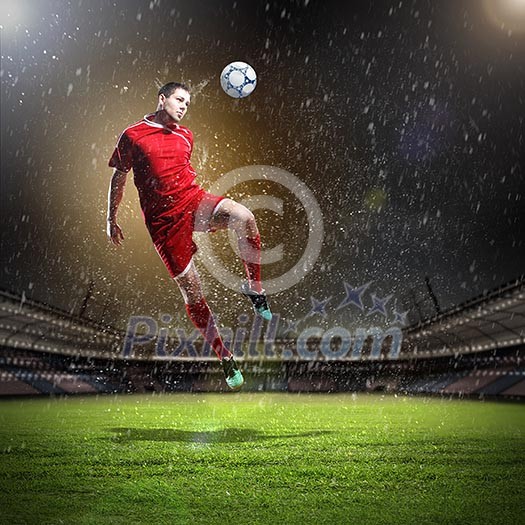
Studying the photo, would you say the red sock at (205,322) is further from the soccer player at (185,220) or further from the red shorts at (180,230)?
the red shorts at (180,230)

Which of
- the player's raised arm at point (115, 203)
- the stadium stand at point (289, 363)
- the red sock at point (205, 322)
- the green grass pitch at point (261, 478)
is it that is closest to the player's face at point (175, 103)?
the player's raised arm at point (115, 203)

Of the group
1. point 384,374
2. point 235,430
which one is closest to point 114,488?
point 235,430

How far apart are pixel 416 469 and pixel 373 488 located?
4.00ft

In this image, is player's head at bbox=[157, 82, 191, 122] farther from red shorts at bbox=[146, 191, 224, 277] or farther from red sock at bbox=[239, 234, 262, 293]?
red sock at bbox=[239, 234, 262, 293]

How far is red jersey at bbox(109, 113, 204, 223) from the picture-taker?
705 centimetres

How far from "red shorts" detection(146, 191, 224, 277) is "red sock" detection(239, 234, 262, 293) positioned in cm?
74

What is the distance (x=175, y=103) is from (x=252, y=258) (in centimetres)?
297

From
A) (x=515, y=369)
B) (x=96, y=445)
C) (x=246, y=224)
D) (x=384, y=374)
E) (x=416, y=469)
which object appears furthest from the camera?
(x=384, y=374)

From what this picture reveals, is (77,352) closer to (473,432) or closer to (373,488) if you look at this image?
(473,432)

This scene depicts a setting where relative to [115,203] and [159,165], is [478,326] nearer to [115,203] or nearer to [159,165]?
[115,203]

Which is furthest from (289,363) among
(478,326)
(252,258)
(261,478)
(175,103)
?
(261,478)

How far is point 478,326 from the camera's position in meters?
30.6

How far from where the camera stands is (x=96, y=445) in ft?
24.8

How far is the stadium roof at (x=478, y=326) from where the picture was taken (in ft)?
75.1
